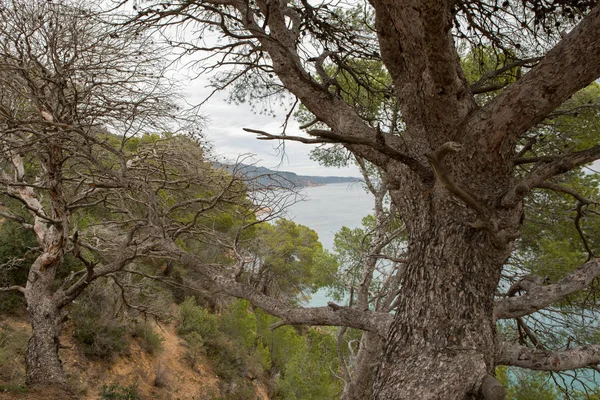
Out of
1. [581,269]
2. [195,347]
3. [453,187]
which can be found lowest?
[195,347]

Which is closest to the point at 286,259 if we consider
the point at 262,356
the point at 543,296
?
the point at 262,356

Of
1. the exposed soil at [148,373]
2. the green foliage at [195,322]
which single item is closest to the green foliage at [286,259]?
the green foliage at [195,322]

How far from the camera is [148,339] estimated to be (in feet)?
31.6

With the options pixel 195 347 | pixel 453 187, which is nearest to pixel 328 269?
pixel 195 347

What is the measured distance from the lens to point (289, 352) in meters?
13.4

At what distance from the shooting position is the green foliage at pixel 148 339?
9539mm

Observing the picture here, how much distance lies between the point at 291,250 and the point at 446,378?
1480 cm

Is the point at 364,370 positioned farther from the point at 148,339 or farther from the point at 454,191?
the point at 148,339

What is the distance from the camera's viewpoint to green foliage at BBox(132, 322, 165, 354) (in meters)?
9.54

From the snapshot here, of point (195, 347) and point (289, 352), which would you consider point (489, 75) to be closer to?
point (195, 347)

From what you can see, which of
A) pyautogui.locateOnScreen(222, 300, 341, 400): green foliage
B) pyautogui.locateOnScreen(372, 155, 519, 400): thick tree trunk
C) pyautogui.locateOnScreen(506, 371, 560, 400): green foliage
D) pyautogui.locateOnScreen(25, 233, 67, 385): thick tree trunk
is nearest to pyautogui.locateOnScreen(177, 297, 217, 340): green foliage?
pyautogui.locateOnScreen(222, 300, 341, 400): green foliage

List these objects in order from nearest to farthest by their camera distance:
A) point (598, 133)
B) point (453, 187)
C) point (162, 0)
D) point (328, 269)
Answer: point (453, 187)
point (162, 0)
point (598, 133)
point (328, 269)

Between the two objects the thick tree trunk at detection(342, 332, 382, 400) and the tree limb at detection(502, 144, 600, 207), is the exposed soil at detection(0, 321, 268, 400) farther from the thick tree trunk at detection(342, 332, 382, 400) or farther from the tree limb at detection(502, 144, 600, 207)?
the tree limb at detection(502, 144, 600, 207)

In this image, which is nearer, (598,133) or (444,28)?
(444,28)
